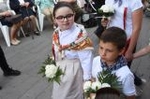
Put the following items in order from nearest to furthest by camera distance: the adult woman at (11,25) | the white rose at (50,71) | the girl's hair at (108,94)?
the girl's hair at (108,94) → the white rose at (50,71) → the adult woman at (11,25)

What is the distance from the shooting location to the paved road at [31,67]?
475 cm

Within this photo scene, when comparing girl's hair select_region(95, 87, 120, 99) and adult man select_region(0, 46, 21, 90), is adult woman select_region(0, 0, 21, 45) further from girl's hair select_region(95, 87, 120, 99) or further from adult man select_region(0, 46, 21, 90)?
girl's hair select_region(95, 87, 120, 99)

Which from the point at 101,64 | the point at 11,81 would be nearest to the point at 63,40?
the point at 101,64

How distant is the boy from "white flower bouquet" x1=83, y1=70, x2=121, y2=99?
0.27 feet

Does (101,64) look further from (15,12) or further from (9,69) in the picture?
(15,12)

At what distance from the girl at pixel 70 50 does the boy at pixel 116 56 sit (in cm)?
46

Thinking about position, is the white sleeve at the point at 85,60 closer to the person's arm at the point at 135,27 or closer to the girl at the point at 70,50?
the girl at the point at 70,50

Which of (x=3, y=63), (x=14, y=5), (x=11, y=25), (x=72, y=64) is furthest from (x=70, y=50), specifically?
(x=14, y=5)

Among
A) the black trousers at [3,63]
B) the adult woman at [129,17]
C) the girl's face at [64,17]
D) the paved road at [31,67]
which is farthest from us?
the black trousers at [3,63]

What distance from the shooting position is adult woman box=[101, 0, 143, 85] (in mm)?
2996

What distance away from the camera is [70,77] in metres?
2.96

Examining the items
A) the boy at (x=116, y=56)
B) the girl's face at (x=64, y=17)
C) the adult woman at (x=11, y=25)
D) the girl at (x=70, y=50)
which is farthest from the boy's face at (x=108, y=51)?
the adult woman at (x=11, y=25)

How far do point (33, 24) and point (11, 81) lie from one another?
3494 millimetres

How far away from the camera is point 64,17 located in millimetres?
2832
